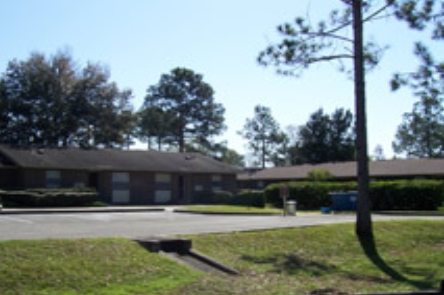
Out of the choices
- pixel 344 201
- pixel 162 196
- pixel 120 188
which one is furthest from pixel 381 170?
pixel 120 188

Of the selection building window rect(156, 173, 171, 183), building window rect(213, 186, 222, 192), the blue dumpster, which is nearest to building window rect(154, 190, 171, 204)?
building window rect(156, 173, 171, 183)

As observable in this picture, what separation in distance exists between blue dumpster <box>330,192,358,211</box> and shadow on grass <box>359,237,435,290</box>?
1755 centimetres

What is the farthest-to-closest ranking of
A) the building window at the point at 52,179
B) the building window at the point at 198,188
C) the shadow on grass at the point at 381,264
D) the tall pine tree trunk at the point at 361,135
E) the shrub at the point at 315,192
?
the building window at the point at 198,188, the building window at the point at 52,179, the shrub at the point at 315,192, the tall pine tree trunk at the point at 361,135, the shadow on grass at the point at 381,264

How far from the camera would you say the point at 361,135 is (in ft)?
59.1

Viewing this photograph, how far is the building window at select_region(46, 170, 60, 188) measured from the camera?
138 ft

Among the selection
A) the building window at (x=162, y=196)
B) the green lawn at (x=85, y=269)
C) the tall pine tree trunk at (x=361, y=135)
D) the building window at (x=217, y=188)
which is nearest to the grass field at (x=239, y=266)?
the green lawn at (x=85, y=269)

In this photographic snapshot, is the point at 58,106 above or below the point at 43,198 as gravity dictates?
above

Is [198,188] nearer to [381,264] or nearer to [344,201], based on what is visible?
[344,201]

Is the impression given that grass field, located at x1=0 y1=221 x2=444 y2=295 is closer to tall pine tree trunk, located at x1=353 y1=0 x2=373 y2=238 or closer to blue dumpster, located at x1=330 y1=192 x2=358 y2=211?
tall pine tree trunk, located at x1=353 y1=0 x2=373 y2=238

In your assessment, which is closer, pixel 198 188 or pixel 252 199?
pixel 252 199

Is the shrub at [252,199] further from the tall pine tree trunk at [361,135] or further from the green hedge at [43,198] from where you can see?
the tall pine tree trunk at [361,135]

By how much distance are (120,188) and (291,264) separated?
1282 inches

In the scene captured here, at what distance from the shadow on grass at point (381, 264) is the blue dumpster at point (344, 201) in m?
17.5

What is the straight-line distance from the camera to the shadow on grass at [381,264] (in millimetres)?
12438
